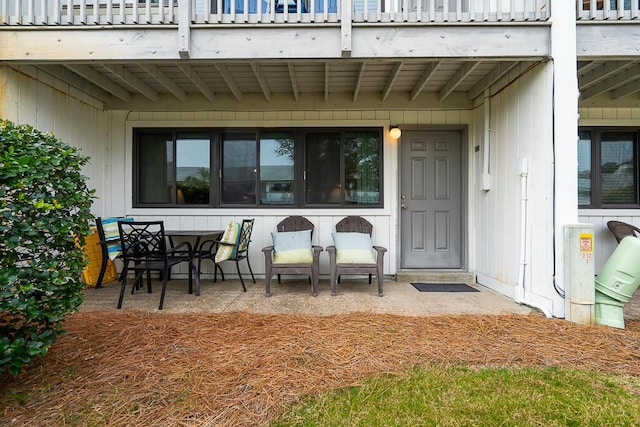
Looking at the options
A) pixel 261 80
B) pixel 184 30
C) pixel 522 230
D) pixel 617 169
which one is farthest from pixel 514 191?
pixel 184 30

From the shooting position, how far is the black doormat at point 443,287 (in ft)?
13.2

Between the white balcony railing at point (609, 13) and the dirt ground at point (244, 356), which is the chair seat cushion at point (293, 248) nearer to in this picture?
the dirt ground at point (244, 356)

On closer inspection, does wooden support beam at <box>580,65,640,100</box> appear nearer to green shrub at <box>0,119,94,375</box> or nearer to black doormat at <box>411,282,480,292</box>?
black doormat at <box>411,282,480,292</box>

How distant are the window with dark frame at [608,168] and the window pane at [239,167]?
16.0 feet

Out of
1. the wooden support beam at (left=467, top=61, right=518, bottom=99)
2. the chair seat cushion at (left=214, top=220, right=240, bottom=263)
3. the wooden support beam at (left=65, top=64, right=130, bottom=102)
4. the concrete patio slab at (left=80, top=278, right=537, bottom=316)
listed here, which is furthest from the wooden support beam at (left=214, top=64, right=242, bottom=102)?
the wooden support beam at (left=467, top=61, right=518, bottom=99)

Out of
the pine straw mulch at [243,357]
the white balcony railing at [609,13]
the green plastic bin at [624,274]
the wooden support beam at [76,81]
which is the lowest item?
the pine straw mulch at [243,357]

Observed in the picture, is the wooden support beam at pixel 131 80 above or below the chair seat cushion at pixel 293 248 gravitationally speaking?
above

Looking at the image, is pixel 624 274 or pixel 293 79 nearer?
pixel 624 274

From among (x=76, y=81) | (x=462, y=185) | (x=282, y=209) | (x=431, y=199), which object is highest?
(x=76, y=81)

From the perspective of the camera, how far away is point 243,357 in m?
2.21

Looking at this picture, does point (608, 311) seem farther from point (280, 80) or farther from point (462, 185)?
point (280, 80)

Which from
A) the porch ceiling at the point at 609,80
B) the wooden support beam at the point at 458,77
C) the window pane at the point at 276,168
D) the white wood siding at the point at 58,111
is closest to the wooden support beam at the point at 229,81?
the window pane at the point at 276,168

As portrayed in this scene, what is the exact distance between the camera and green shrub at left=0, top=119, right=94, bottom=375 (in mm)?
1684

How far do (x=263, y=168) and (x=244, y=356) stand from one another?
123 inches
